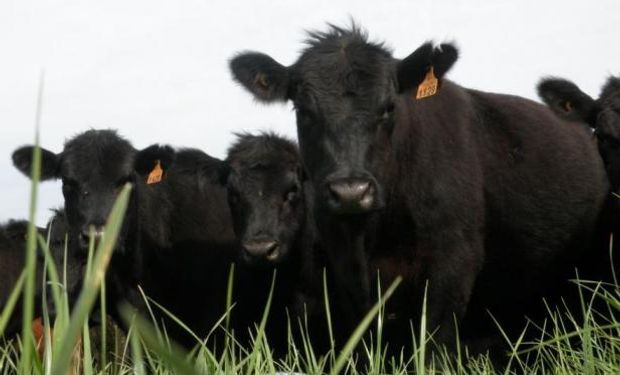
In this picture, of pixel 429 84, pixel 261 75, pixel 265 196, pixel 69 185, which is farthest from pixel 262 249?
pixel 69 185

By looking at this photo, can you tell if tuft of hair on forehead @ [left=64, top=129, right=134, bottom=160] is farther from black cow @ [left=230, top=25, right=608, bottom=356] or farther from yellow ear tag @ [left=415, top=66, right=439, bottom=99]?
yellow ear tag @ [left=415, top=66, right=439, bottom=99]

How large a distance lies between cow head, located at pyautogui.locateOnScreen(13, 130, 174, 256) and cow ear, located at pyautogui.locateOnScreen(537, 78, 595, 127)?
3539mm

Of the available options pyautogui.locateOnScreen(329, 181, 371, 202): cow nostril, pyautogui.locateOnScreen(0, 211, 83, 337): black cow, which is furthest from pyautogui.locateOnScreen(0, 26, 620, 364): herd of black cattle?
pyautogui.locateOnScreen(0, 211, 83, 337): black cow

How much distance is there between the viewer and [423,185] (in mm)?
6066

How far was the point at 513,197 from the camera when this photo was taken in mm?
6824

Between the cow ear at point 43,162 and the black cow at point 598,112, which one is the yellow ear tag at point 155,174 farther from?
the black cow at point 598,112

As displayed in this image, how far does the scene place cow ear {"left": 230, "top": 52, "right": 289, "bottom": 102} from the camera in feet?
21.4

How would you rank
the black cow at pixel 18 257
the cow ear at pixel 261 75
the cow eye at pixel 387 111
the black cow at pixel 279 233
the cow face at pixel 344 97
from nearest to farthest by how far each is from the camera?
the cow face at pixel 344 97 → the cow eye at pixel 387 111 → the cow ear at pixel 261 75 → the black cow at pixel 279 233 → the black cow at pixel 18 257

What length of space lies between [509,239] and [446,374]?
146 inches

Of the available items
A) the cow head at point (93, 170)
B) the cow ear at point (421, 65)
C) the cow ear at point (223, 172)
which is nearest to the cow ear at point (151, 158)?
the cow head at point (93, 170)

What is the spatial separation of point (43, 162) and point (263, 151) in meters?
2.06

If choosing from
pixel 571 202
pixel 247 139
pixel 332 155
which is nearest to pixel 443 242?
pixel 332 155

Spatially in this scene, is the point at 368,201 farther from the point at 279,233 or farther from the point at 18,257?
the point at 18,257

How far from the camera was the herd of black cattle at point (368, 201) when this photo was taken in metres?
5.98
